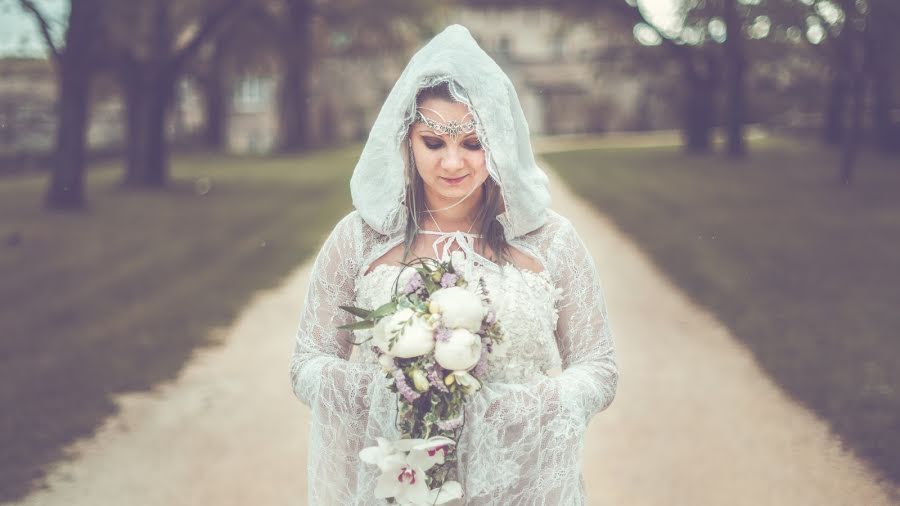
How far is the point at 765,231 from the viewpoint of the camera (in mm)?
15219

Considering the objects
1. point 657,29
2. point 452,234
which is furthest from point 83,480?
point 657,29

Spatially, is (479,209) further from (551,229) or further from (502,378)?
(502,378)

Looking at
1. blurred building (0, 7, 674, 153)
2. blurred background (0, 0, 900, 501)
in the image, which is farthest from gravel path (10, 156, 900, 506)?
blurred building (0, 7, 674, 153)

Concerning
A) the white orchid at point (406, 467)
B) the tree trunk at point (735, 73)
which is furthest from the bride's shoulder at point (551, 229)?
the tree trunk at point (735, 73)

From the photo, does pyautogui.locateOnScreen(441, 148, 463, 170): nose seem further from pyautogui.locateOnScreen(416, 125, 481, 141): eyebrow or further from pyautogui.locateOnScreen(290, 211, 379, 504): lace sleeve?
pyautogui.locateOnScreen(290, 211, 379, 504): lace sleeve

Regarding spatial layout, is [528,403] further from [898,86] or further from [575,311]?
[898,86]

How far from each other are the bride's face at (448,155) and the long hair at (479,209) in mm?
42

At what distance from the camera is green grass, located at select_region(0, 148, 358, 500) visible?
22.1 feet

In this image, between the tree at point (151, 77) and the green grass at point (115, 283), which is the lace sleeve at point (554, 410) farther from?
the tree at point (151, 77)

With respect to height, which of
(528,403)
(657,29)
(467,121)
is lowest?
(528,403)

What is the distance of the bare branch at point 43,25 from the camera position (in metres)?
17.0

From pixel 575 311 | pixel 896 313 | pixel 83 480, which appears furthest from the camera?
pixel 896 313

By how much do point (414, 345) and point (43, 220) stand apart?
16465 millimetres

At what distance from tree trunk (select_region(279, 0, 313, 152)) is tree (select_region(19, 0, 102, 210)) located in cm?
1228
